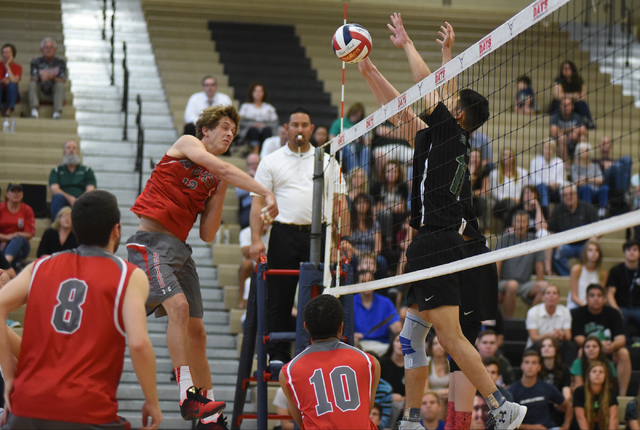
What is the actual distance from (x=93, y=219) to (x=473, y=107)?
2.78 metres

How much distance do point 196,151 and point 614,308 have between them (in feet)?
22.2

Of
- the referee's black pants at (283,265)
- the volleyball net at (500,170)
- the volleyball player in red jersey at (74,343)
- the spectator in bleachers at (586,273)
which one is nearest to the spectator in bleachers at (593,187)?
the volleyball net at (500,170)

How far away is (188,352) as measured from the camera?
554cm

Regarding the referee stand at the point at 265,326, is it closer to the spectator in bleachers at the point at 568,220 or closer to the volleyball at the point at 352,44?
the volleyball at the point at 352,44

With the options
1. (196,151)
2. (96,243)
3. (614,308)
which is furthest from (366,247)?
(96,243)

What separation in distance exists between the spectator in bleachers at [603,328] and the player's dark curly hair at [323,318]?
20.0 feet

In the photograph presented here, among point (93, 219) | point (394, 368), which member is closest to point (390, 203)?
point (394, 368)

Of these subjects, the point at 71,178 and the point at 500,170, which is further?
the point at 500,170

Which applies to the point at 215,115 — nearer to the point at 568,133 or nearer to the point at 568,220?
the point at 568,220

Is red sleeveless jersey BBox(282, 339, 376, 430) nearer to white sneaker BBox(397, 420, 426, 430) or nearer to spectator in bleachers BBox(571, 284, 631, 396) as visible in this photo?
white sneaker BBox(397, 420, 426, 430)

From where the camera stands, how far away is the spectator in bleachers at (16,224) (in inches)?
405

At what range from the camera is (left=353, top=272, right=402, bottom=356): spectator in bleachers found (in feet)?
31.5

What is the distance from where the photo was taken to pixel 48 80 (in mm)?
13398

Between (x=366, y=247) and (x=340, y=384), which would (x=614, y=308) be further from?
(x=340, y=384)
